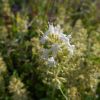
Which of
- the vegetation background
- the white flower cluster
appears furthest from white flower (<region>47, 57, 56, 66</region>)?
the vegetation background

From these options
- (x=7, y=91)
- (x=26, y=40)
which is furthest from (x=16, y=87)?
(x=26, y=40)

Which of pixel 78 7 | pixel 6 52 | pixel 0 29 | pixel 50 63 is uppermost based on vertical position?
pixel 78 7

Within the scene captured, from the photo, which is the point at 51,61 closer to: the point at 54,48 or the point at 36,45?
the point at 54,48

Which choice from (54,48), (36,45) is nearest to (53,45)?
(54,48)

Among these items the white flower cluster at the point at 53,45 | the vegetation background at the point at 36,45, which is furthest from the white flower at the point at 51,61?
the vegetation background at the point at 36,45

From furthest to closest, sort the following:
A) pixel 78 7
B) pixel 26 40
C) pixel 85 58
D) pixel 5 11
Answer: pixel 78 7 < pixel 5 11 < pixel 26 40 < pixel 85 58

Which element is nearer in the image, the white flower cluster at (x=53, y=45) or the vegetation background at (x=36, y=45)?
the white flower cluster at (x=53, y=45)

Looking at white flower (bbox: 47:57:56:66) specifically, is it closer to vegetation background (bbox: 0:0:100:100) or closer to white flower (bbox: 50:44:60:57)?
white flower (bbox: 50:44:60:57)

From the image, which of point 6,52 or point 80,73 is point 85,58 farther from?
point 6,52

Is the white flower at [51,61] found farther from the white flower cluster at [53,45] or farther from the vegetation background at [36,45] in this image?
the vegetation background at [36,45]
